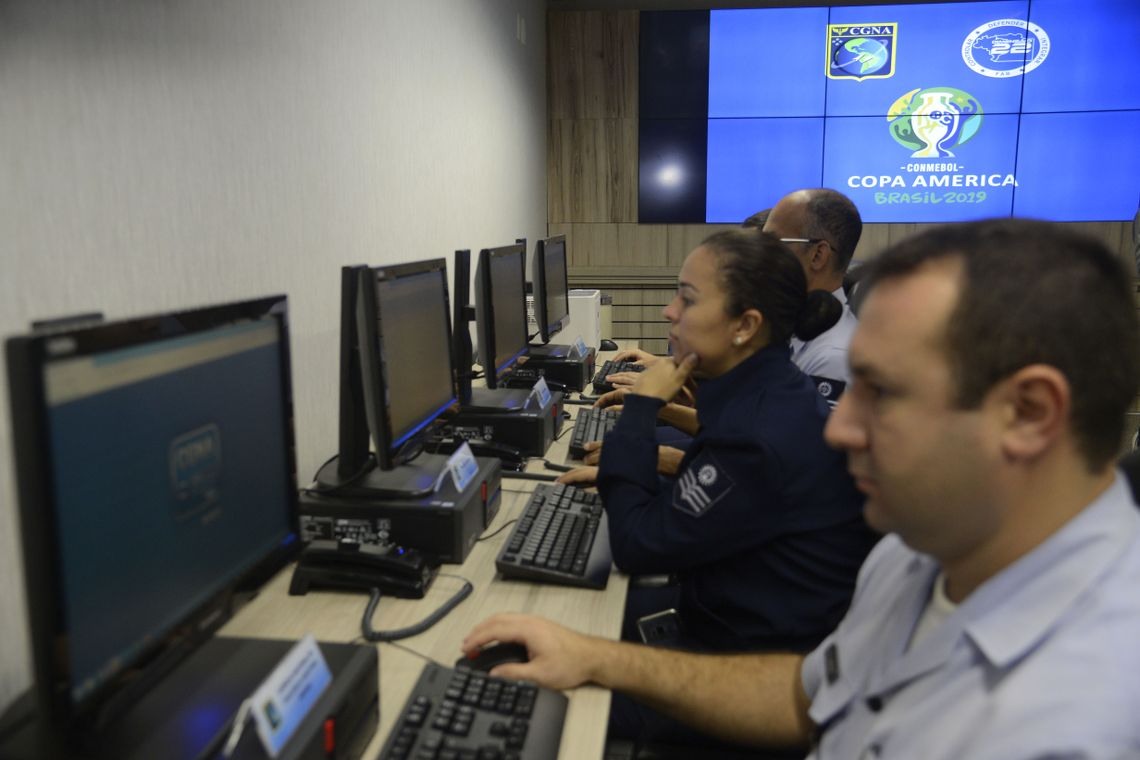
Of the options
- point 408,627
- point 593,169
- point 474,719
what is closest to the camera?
point 474,719

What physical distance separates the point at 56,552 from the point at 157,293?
31.2 inches

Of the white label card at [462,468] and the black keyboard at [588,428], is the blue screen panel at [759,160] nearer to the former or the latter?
the black keyboard at [588,428]

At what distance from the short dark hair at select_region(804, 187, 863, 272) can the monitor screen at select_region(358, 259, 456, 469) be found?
1.34m

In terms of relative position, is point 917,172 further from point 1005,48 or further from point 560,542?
point 560,542

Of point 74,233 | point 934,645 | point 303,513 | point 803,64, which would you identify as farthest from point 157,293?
point 803,64

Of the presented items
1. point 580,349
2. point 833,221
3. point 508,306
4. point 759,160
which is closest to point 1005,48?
point 759,160

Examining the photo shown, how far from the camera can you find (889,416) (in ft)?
2.48

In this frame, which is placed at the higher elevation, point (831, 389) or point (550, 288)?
point (550, 288)

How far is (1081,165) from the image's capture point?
5.00 m

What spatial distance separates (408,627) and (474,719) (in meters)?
0.32

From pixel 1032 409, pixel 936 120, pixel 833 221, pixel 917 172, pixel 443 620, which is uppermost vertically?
pixel 936 120

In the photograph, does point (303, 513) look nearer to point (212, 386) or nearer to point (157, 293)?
point (157, 293)

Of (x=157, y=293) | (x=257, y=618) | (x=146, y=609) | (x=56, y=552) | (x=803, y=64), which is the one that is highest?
(x=803, y=64)

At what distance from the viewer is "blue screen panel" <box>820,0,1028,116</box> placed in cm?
495
